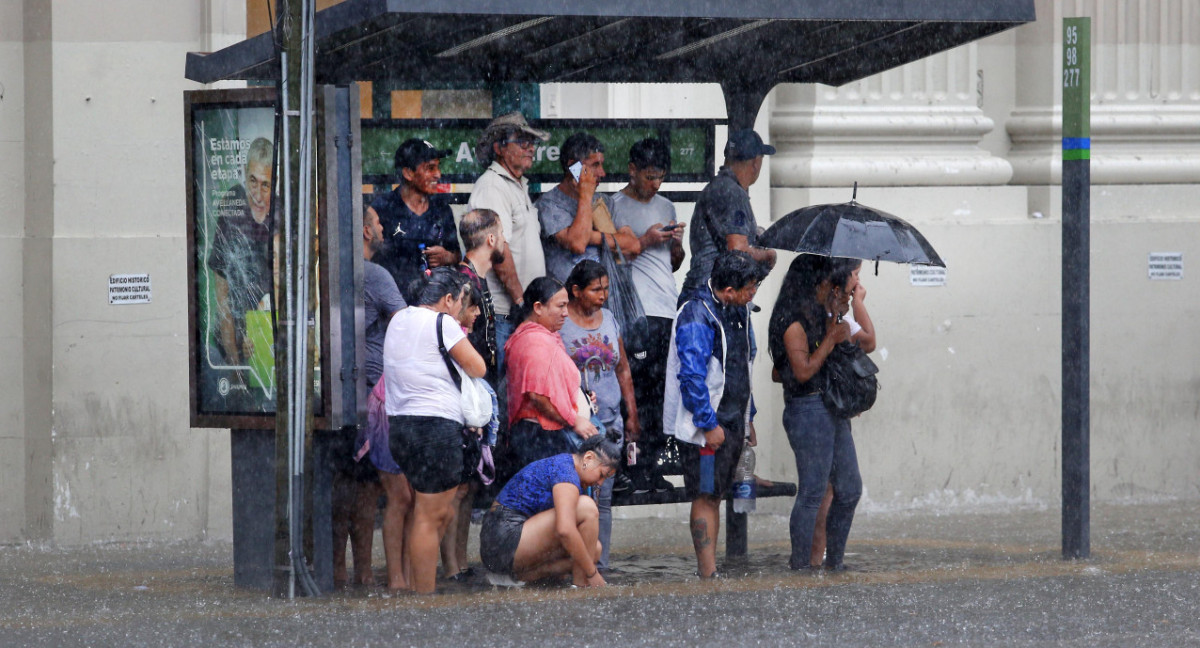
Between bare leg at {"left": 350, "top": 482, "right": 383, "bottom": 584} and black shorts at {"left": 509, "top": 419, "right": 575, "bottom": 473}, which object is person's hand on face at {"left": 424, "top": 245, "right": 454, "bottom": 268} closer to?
black shorts at {"left": 509, "top": 419, "right": 575, "bottom": 473}

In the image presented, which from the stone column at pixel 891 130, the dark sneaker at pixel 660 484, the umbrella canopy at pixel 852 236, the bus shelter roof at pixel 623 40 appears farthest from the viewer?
the stone column at pixel 891 130

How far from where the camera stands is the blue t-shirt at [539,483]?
726 cm

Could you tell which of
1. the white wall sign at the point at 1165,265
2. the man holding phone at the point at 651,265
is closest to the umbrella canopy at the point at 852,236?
the man holding phone at the point at 651,265

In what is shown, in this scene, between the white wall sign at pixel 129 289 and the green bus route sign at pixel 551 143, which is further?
the white wall sign at pixel 129 289

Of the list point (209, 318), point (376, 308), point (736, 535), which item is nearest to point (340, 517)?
point (376, 308)

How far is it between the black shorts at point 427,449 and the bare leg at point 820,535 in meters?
1.92

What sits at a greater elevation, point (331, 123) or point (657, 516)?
point (331, 123)

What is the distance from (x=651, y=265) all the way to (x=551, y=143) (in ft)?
2.60

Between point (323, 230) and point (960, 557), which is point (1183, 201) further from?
point (323, 230)

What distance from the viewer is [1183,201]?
11312 mm

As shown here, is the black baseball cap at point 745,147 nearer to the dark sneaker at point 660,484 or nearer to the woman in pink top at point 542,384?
the woman in pink top at point 542,384

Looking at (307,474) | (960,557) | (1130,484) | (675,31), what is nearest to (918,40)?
(675,31)

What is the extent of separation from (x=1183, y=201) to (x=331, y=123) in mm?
6724

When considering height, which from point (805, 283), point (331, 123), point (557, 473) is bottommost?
point (557, 473)
